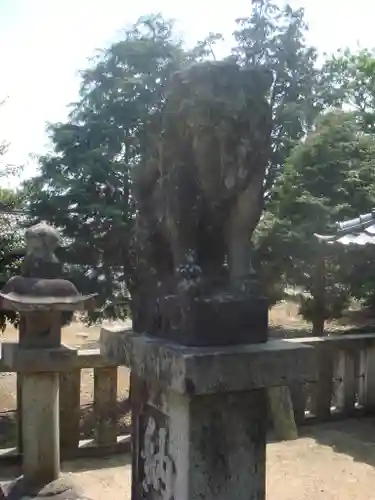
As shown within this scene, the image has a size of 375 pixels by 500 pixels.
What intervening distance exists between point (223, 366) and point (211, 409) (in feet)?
0.96

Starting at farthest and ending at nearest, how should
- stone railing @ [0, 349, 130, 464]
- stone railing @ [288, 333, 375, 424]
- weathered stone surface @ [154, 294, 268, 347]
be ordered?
stone railing @ [288, 333, 375, 424], stone railing @ [0, 349, 130, 464], weathered stone surface @ [154, 294, 268, 347]

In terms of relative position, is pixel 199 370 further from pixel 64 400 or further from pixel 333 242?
pixel 333 242

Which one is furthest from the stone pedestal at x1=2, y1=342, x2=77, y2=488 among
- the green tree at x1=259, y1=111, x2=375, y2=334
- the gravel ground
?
the green tree at x1=259, y1=111, x2=375, y2=334

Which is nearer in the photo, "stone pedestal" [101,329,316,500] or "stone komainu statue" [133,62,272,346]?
"stone pedestal" [101,329,316,500]

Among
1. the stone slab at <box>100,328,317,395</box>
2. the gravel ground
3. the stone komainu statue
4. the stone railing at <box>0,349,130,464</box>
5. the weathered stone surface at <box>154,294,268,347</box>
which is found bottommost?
the gravel ground

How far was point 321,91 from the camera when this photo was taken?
11461 millimetres

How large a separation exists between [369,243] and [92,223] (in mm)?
3339

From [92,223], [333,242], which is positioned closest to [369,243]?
[333,242]

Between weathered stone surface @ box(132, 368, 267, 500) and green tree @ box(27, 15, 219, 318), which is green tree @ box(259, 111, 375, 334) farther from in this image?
weathered stone surface @ box(132, 368, 267, 500)

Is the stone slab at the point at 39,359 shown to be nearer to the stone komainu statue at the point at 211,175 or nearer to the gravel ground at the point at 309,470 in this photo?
the gravel ground at the point at 309,470

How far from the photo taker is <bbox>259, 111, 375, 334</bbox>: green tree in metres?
8.30

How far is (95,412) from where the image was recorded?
18.4ft

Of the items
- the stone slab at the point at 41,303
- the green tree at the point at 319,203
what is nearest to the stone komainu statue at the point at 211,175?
the stone slab at the point at 41,303

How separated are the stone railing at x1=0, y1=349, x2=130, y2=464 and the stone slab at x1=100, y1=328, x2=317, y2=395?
293 centimetres
